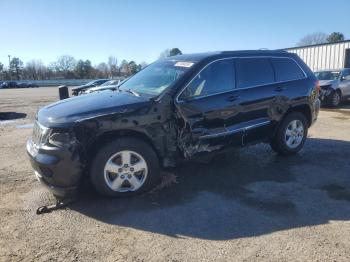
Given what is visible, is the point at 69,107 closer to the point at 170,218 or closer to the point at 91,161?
the point at 91,161

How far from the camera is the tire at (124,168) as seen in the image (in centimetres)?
461

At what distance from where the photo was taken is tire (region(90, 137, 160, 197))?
15.1 feet

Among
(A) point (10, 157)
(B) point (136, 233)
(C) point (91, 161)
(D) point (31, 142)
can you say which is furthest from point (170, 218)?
(A) point (10, 157)

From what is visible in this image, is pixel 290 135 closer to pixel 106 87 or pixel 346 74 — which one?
pixel 106 87

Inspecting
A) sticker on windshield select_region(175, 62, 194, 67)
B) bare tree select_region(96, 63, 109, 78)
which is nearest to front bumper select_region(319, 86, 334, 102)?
sticker on windshield select_region(175, 62, 194, 67)

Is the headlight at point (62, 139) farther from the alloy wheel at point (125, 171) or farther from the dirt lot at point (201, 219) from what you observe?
the dirt lot at point (201, 219)

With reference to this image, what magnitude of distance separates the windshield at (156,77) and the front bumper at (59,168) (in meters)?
1.44

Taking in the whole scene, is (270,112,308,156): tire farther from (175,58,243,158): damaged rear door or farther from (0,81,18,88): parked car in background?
(0,81,18,88): parked car in background

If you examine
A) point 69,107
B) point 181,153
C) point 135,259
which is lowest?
point 135,259

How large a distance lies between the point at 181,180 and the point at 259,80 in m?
2.11

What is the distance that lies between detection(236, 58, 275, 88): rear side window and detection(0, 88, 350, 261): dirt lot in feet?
4.59

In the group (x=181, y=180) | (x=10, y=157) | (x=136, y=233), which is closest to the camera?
(x=136, y=233)

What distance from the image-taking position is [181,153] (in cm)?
522

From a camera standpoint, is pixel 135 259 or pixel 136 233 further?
pixel 136 233
